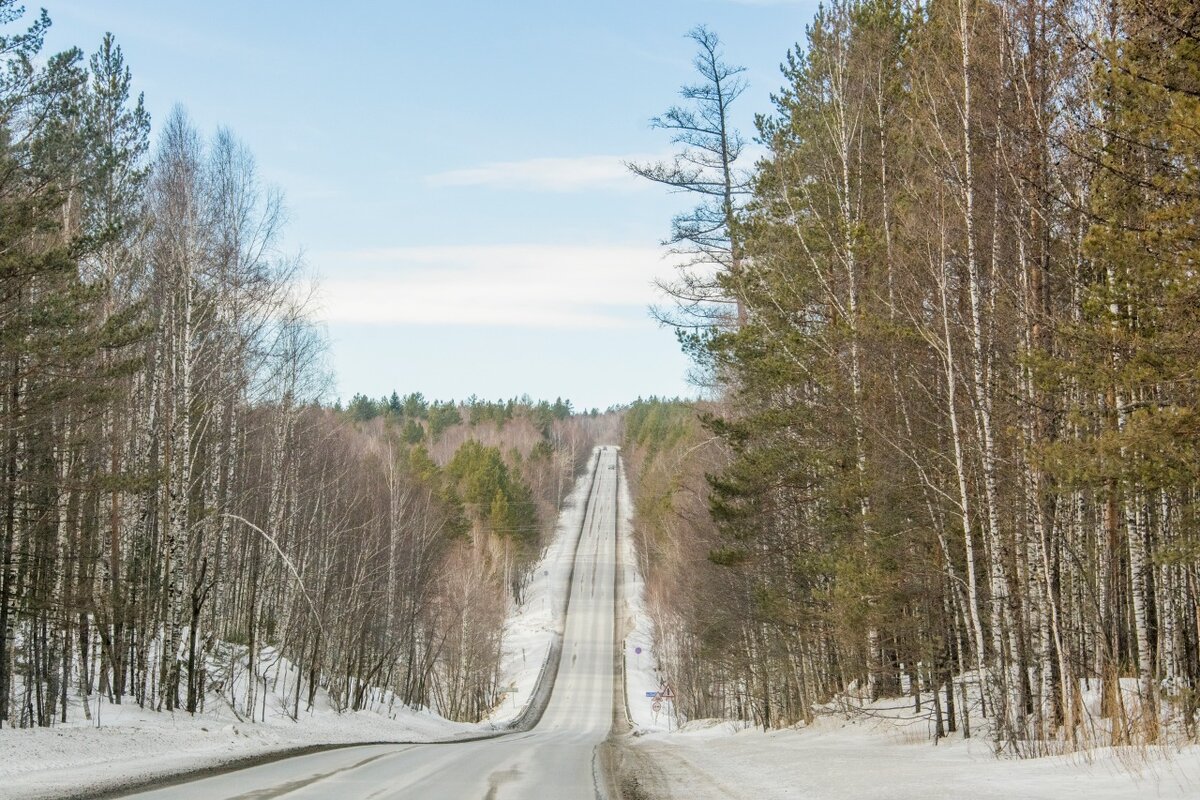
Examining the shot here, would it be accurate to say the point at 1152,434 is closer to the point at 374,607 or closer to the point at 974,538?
the point at 974,538

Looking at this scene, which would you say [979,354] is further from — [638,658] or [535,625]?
[535,625]

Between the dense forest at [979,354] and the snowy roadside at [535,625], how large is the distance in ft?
130

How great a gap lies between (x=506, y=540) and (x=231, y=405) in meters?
78.3

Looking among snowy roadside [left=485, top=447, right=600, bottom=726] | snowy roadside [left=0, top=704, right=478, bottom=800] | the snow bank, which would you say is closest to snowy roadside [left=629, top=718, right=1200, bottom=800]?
snowy roadside [left=0, top=704, right=478, bottom=800]

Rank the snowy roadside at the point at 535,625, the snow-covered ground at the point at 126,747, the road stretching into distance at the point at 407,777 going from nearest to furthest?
1. the road stretching into distance at the point at 407,777
2. the snow-covered ground at the point at 126,747
3. the snowy roadside at the point at 535,625

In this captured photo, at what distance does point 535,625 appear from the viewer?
93438mm

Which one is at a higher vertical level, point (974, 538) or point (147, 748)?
point (974, 538)

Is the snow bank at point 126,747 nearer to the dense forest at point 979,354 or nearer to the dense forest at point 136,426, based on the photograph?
the dense forest at point 136,426

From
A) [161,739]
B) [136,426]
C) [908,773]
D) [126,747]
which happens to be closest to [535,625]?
[136,426]

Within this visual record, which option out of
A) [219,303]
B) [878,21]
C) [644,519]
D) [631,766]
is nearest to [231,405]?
[219,303]

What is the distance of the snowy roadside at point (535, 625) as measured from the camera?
70688 millimetres

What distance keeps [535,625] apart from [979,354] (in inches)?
3287

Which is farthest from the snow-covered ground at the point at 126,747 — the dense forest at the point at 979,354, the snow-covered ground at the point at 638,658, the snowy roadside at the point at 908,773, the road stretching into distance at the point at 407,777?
the snow-covered ground at the point at 638,658

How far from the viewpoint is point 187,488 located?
823 inches
